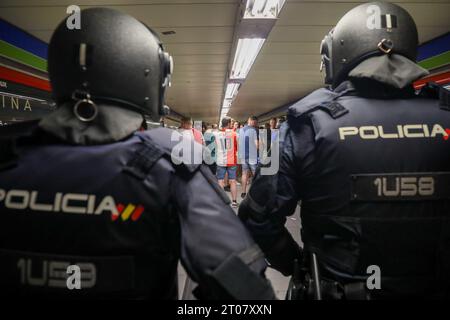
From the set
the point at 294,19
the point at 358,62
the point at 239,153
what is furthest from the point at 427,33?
the point at 358,62

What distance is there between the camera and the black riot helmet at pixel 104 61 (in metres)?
0.85

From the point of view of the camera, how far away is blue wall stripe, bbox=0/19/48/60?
3.12 meters

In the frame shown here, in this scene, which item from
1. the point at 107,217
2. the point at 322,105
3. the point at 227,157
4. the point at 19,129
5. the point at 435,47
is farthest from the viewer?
the point at 227,157

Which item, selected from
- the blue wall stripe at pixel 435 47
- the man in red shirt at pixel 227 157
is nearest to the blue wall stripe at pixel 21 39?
the man in red shirt at pixel 227 157

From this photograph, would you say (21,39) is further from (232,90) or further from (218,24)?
(232,90)

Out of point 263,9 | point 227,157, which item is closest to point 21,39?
point 263,9

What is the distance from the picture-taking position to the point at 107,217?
0.72m

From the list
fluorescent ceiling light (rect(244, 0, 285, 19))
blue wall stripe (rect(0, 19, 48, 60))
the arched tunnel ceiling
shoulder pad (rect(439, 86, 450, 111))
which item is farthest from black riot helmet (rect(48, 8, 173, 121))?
blue wall stripe (rect(0, 19, 48, 60))

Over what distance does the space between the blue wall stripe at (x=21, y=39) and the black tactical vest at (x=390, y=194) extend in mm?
3630

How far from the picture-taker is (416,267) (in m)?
0.97

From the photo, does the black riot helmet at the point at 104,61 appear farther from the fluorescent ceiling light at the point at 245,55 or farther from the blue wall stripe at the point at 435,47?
the blue wall stripe at the point at 435,47

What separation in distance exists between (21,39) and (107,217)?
3.69 metres

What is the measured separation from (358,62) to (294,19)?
7.90ft

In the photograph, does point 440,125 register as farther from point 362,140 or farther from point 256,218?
point 256,218
